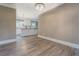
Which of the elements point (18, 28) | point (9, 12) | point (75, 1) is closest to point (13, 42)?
point (18, 28)

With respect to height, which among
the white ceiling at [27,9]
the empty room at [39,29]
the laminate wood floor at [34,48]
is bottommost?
the laminate wood floor at [34,48]

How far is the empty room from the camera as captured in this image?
7.01 feet

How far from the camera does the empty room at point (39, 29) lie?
214 cm

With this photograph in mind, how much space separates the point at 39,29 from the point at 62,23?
1.75 feet

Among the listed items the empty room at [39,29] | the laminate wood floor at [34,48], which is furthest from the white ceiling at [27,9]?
the laminate wood floor at [34,48]

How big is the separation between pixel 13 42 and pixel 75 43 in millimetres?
1347

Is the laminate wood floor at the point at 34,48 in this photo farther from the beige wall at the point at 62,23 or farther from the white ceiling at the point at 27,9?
the white ceiling at the point at 27,9

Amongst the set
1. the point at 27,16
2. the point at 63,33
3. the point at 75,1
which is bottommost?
the point at 63,33

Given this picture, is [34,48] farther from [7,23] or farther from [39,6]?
[39,6]

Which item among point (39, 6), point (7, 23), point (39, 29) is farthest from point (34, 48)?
point (39, 6)

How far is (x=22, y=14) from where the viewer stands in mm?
2189

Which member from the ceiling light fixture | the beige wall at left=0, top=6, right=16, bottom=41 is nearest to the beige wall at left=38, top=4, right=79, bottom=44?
the ceiling light fixture

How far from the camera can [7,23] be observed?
2.18 meters

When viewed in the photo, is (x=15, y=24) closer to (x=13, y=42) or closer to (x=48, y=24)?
(x=13, y=42)
